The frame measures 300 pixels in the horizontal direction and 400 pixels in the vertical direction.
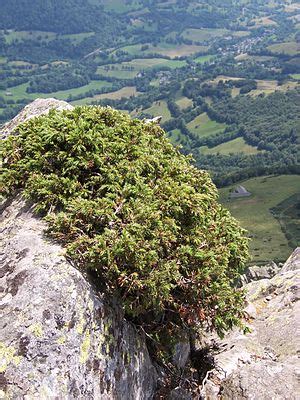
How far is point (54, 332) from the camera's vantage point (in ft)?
32.7

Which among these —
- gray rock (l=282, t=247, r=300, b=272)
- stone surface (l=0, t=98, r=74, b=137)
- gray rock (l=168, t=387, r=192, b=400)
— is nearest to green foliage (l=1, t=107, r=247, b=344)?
gray rock (l=168, t=387, r=192, b=400)

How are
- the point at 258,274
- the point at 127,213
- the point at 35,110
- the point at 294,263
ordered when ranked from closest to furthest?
the point at 127,213 → the point at 35,110 → the point at 294,263 → the point at 258,274

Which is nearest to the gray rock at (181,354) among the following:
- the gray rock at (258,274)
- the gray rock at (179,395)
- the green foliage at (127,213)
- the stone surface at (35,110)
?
the gray rock at (179,395)

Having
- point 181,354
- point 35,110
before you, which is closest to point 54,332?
point 181,354

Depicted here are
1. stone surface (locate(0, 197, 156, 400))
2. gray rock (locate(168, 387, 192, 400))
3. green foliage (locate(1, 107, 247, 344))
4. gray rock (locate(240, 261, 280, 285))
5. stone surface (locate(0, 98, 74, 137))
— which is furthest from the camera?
gray rock (locate(240, 261, 280, 285))

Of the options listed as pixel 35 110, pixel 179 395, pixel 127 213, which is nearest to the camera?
pixel 127 213

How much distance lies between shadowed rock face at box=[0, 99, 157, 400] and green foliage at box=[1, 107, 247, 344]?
55cm

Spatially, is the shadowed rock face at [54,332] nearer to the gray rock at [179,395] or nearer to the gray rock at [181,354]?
the gray rock at [179,395]

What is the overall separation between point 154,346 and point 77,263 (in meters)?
4.12

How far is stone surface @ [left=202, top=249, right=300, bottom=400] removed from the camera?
13875 mm

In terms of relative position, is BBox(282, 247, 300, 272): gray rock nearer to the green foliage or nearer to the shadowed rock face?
the green foliage

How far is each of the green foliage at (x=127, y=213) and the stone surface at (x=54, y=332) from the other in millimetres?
567

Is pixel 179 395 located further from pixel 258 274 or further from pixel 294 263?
pixel 258 274

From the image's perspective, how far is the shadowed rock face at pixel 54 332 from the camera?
9461 millimetres
